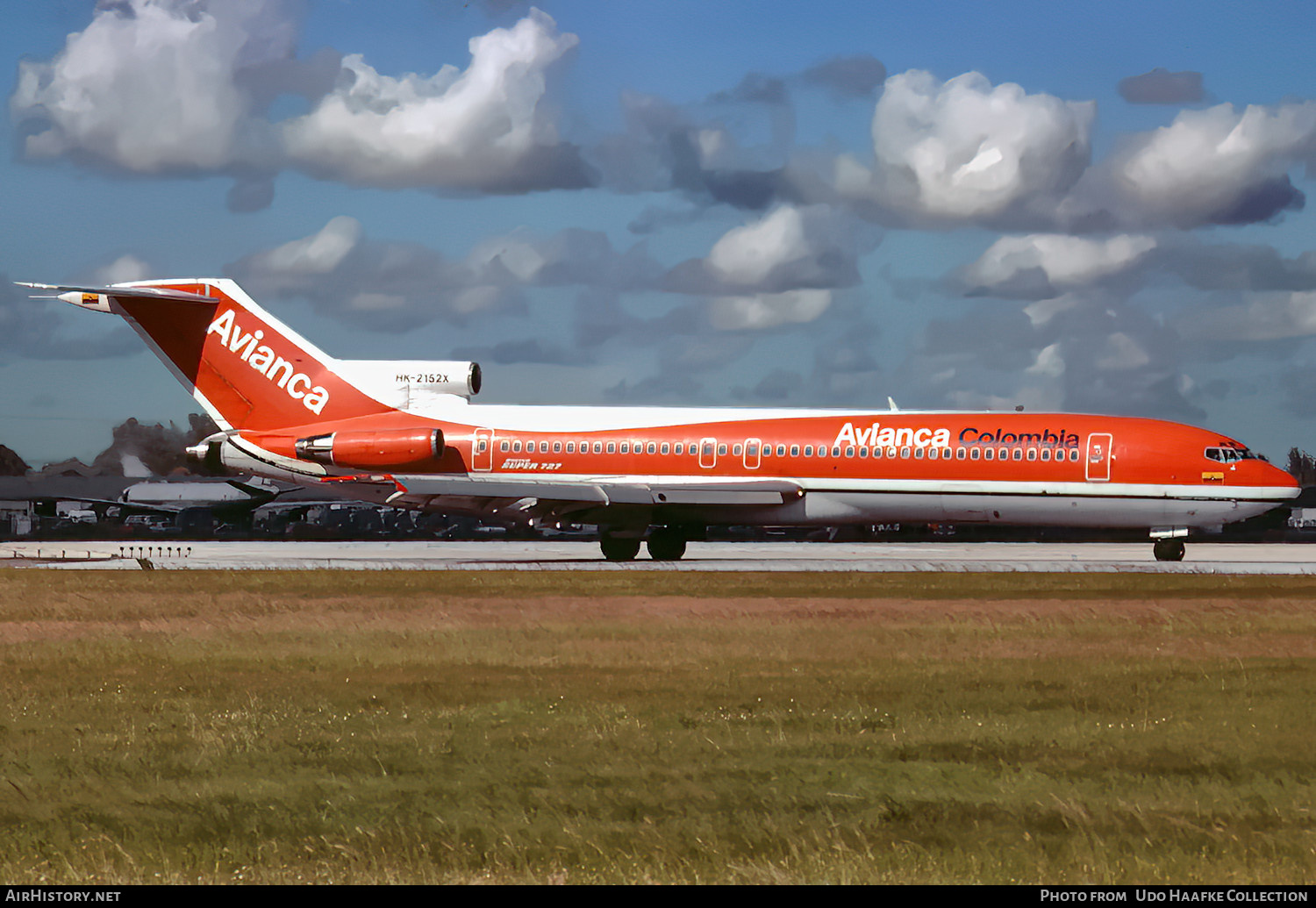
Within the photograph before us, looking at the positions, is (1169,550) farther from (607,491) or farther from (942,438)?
(607,491)

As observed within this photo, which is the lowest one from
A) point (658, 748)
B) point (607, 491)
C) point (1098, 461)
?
point (658, 748)

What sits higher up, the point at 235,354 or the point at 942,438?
the point at 235,354

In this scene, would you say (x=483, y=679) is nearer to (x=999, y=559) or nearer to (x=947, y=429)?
(x=947, y=429)

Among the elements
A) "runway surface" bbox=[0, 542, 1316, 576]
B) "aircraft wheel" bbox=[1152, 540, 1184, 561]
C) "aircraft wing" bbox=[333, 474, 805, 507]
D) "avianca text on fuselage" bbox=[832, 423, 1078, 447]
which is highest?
"avianca text on fuselage" bbox=[832, 423, 1078, 447]

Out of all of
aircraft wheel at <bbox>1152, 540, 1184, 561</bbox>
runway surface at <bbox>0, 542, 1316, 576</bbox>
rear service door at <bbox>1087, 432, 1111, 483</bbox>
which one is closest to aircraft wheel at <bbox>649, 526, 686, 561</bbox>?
runway surface at <bbox>0, 542, 1316, 576</bbox>

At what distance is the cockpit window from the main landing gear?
54.7 feet

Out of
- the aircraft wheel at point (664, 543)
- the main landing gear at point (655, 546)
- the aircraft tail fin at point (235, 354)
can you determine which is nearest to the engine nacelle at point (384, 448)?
the aircraft tail fin at point (235, 354)

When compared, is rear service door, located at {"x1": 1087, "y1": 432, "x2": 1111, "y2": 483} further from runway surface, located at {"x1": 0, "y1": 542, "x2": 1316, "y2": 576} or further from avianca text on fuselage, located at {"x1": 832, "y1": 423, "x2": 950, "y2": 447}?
avianca text on fuselage, located at {"x1": 832, "y1": 423, "x2": 950, "y2": 447}

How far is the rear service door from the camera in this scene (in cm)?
4081

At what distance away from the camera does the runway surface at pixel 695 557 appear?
40844mm

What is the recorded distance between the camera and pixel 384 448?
44.2 m

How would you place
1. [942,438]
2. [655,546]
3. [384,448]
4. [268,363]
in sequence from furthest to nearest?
[268,363] < [655,546] < [384,448] < [942,438]

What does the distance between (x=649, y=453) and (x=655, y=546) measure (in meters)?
3.56

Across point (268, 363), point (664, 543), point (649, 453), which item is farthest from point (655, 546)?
point (268, 363)
